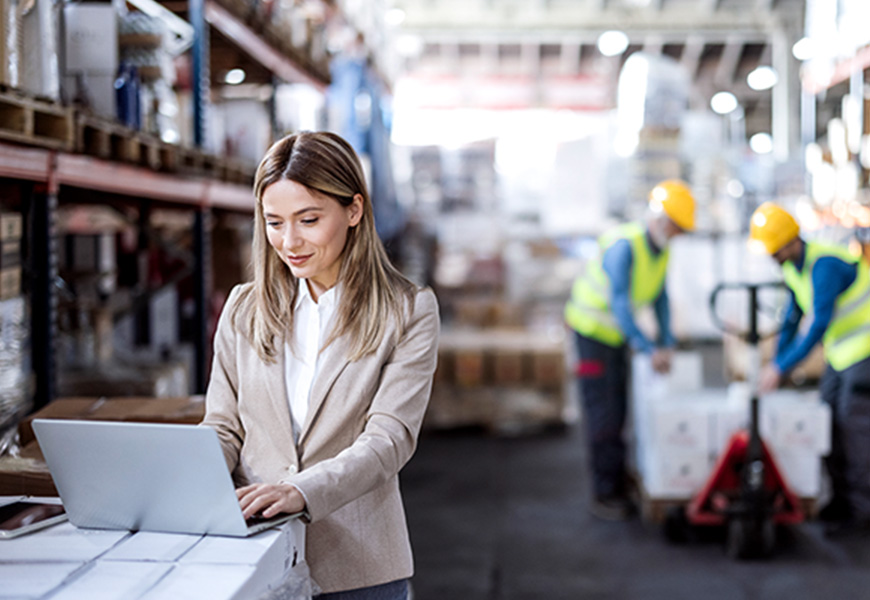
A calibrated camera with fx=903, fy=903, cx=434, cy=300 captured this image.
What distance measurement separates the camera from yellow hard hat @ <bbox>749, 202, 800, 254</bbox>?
16.2 feet

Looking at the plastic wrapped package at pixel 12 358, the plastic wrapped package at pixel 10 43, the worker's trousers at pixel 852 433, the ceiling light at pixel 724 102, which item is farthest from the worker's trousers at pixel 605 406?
the ceiling light at pixel 724 102

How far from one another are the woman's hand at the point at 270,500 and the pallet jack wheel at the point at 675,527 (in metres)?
3.97

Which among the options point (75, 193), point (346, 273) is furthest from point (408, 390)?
point (75, 193)

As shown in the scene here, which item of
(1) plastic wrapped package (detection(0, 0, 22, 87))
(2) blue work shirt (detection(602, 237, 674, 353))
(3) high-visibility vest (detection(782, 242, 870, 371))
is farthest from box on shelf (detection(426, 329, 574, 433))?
(1) plastic wrapped package (detection(0, 0, 22, 87))

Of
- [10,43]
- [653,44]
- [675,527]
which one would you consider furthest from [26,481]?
[653,44]

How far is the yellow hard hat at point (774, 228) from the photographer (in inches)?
195

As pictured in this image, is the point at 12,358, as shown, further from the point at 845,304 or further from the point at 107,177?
the point at 845,304

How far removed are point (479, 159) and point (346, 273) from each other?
916 cm

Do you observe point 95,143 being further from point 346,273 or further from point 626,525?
point 626,525

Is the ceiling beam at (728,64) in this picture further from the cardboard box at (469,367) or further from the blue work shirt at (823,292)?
the blue work shirt at (823,292)

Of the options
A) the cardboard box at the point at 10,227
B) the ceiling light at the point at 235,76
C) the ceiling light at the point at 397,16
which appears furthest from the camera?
the ceiling light at the point at 397,16

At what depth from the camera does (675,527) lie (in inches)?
207

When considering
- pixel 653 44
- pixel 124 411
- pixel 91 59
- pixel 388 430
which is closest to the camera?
pixel 388 430

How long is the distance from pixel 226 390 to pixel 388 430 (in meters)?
0.42
